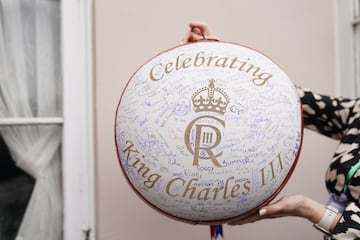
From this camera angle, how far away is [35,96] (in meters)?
1.22

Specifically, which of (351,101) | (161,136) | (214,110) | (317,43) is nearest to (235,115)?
(214,110)

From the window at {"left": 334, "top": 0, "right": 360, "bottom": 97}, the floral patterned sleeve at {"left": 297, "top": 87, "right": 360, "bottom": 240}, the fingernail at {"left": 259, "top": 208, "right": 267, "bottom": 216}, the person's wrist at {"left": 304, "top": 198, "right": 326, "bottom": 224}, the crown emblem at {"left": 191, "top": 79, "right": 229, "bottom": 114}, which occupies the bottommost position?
the person's wrist at {"left": 304, "top": 198, "right": 326, "bottom": 224}

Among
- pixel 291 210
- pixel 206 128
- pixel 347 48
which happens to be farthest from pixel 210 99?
pixel 347 48

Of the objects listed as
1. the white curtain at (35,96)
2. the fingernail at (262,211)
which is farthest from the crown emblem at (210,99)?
the white curtain at (35,96)

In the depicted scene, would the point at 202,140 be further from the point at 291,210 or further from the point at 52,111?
the point at 52,111

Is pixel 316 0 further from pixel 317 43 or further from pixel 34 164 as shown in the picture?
pixel 34 164

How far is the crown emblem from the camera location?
2.36 ft

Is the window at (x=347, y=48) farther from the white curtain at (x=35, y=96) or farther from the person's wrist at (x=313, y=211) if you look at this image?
the white curtain at (x=35, y=96)

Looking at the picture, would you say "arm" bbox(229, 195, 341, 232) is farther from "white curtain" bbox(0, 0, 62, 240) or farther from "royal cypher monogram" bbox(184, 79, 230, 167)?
"white curtain" bbox(0, 0, 62, 240)

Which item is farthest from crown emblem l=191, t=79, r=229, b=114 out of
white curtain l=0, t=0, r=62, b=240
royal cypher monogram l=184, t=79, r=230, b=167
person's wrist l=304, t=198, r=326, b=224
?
white curtain l=0, t=0, r=62, b=240

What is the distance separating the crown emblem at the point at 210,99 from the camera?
0.72 metres

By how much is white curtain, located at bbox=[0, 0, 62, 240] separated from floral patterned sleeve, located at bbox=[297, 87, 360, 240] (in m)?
0.83

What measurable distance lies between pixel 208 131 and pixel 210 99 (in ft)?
0.20

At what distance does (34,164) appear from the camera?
122cm
